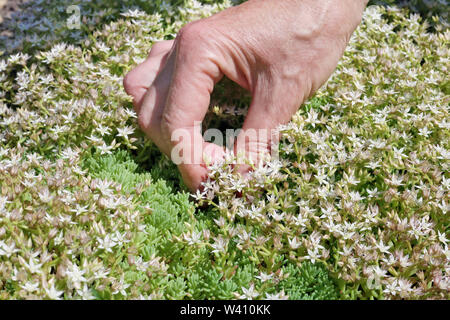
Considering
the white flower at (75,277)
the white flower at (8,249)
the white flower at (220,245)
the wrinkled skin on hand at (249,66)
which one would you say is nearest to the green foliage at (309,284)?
the white flower at (220,245)

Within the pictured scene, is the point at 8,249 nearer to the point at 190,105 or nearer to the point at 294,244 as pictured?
the point at 190,105

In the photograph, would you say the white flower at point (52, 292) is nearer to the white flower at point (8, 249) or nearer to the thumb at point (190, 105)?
the white flower at point (8, 249)

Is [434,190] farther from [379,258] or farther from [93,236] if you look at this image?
[93,236]

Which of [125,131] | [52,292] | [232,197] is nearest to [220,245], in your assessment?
[232,197]

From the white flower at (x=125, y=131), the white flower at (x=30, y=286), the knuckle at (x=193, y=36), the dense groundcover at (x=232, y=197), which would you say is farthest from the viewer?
the white flower at (x=125, y=131)

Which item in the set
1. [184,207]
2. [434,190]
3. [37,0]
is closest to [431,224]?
[434,190]

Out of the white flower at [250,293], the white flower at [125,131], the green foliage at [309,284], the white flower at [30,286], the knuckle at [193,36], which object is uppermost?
the knuckle at [193,36]
